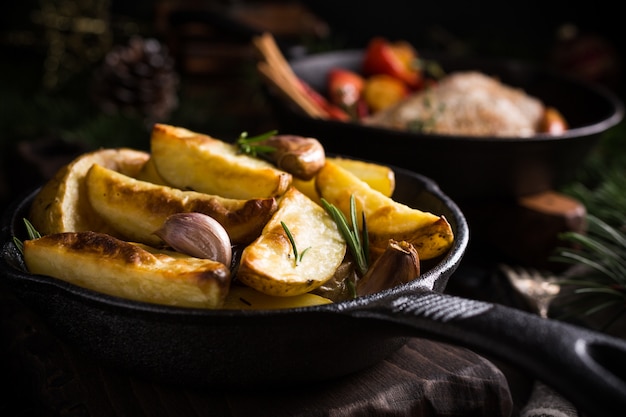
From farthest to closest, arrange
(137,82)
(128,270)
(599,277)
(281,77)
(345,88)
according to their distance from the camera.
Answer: (137,82) < (345,88) < (281,77) < (599,277) < (128,270)

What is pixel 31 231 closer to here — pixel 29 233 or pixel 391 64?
pixel 29 233

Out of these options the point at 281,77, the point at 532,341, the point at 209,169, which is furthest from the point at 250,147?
the point at 281,77

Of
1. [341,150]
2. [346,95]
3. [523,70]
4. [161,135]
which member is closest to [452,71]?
[523,70]

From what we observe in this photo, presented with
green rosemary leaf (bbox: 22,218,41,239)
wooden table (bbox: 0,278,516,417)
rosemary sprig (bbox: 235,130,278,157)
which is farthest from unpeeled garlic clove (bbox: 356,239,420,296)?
green rosemary leaf (bbox: 22,218,41,239)

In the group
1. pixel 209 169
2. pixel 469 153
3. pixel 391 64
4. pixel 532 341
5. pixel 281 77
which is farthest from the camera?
pixel 391 64

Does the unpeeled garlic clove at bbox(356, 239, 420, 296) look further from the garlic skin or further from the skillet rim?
the garlic skin

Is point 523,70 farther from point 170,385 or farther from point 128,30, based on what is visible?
point 170,385
